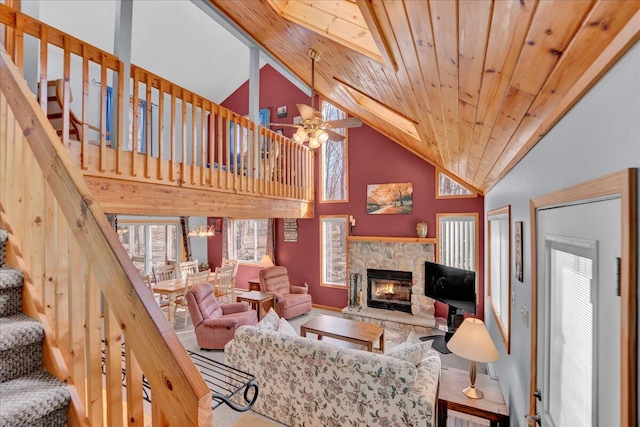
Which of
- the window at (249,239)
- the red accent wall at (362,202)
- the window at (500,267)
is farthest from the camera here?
the window at (249,239)

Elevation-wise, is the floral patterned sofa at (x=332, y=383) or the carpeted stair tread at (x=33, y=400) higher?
the carpeted stair tread at (x=33, y=400)

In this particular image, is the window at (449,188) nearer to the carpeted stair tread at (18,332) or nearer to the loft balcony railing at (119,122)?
the loft balcony railing at (119,122)

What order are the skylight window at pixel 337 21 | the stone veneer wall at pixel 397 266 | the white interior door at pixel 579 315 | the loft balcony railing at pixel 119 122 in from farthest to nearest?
the stone veneer wall at pixel 397 266 < the loft balcony railing at pixel 119 122 < the skylight window at pixel 337 21 < the white interior door at pixel 579 315

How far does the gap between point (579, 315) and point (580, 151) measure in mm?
666

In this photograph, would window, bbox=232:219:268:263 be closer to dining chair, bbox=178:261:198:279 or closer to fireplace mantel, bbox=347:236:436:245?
dining chair, bbox=178:261:198:279

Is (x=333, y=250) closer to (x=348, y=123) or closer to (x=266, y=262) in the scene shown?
(x=266, y=262)

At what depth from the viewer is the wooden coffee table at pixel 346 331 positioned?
12.7ft

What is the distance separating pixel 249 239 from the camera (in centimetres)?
768

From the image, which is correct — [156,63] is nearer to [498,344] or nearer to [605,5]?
[605,5]

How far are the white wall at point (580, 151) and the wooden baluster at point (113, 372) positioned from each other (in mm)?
1639

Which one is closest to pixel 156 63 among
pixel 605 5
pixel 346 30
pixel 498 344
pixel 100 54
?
pixel 100 54

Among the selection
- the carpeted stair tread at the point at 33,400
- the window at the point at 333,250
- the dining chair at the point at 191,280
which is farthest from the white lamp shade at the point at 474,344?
the dining chair at the point at 191,280

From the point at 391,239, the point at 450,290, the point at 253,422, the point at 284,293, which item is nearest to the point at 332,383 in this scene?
the point at 253,422

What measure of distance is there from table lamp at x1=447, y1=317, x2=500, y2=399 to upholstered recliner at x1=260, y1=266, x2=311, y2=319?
3507 millimetres
